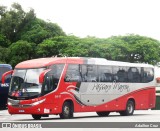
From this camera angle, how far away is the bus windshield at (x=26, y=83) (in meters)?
25.7

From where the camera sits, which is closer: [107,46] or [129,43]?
[107,46]

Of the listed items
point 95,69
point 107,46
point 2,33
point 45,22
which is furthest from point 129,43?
point 95,69

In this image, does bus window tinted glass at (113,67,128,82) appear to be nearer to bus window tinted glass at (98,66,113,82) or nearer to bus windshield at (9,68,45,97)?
bus window tinted glass at (98,66,113,82)

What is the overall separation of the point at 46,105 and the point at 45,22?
5983 centimetres

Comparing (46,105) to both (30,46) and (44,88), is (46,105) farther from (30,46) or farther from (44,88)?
(30,46)

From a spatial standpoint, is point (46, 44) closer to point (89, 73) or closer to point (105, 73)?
point (105, 73)

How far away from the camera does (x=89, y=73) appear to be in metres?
28.9

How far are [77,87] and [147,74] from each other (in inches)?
270

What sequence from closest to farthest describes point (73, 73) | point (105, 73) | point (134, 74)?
point (73, 73)
point (105, 73)
point (134, 74)

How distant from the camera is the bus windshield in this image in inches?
1013

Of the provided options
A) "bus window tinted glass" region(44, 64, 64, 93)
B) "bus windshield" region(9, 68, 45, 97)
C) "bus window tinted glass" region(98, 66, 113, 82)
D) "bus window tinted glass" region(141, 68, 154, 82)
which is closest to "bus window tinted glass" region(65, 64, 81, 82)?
"bus window tinted glass" region(44, 64, 64, 93)

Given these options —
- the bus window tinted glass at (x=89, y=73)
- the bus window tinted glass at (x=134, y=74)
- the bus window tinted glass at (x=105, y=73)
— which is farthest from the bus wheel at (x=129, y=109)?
the bus window tinted glass at (x=89, y=73)

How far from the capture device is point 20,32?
81750 millimetres

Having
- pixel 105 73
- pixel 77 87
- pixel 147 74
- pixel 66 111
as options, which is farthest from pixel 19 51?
pixel 66 111
